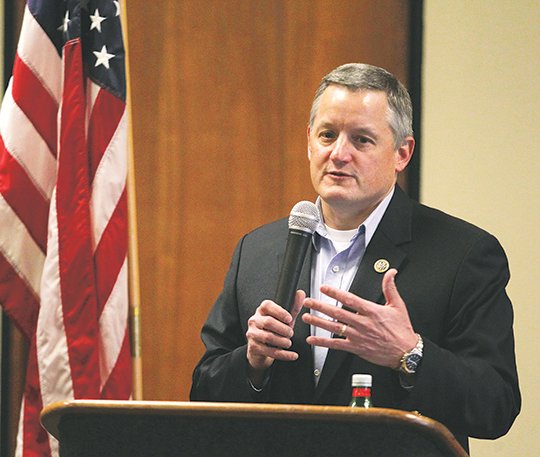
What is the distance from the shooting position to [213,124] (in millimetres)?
3742

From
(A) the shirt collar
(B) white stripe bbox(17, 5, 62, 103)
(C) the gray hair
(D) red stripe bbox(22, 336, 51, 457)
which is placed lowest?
(D) red stripe bbox(22, 336, 51, 457)

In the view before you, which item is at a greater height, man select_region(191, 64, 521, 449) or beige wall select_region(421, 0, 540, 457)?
beige wall select_region(421, 0, 540, 457)

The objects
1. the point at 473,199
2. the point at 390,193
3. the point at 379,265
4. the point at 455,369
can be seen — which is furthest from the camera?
the point at 473,199

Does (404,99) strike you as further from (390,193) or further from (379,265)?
(379,265)

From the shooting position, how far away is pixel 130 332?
3455 millimetres

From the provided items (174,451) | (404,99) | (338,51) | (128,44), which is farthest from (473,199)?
(174,451)

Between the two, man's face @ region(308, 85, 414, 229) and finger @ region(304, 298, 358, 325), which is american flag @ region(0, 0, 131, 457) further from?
finger @ region(304, 298, 358, 325)

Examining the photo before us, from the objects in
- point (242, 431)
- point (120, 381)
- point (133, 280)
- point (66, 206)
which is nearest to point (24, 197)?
point (66, 206)

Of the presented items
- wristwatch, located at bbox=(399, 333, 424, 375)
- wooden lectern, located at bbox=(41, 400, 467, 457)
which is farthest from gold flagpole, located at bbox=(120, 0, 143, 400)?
wooden lectern, located at bbox=(41, 400, 467, 457)

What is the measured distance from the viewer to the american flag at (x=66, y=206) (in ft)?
10.7

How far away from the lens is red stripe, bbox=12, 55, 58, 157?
3342 millimetres

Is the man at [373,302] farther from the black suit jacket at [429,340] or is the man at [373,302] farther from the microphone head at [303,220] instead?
the microphone head at [303,220]

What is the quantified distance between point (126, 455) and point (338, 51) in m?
2.51

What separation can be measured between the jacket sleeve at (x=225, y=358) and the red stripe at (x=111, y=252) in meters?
0.68
